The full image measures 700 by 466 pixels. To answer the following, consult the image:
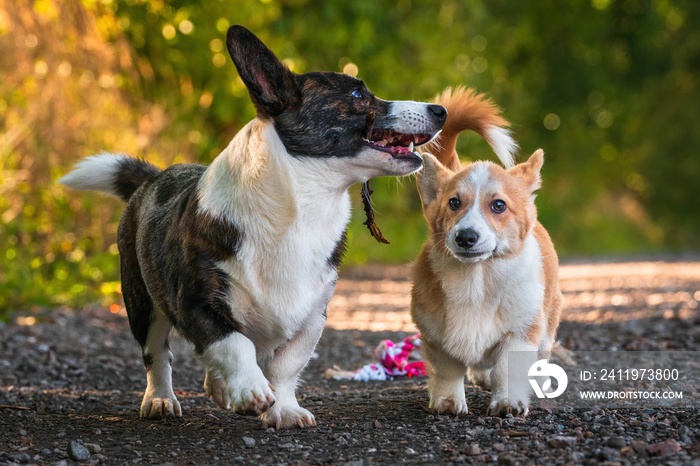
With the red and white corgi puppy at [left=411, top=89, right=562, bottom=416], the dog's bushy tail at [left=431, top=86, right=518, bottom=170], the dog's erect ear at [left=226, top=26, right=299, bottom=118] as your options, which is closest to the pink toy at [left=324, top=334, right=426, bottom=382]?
the red and white corgi puppy at [left=411, top=89, right=562, bottom=416]

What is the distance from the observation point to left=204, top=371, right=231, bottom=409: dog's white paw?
372cm

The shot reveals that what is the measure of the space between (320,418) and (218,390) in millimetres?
638

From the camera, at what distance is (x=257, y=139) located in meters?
3.96

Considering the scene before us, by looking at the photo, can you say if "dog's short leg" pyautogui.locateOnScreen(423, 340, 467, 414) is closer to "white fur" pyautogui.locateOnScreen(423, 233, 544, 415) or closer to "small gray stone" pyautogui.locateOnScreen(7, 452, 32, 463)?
"white fur" pyautogui.locateOnScreen(423, 233, 544, 415)

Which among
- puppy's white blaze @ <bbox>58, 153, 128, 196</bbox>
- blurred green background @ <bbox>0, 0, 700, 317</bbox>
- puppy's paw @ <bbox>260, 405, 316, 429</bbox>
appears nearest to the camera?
puppy's paw @ <bbox>260, 405, 316, 429</bbox>

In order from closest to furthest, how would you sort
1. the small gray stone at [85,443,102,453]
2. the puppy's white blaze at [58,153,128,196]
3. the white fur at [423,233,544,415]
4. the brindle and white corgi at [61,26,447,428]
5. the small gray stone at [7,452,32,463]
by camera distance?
the small gray stone at [7,452,32,463] < the small gray stone at [85,443,102,453] < the brindle and white corgi at [61,26,447,428] < the white fur at [423,233,544,415] < the puppy's white blaze at [58,153,128,196]

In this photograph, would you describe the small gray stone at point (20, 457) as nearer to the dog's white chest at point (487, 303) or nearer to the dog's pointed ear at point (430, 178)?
the dog's white chest at point (487, 303)

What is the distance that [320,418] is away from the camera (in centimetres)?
422

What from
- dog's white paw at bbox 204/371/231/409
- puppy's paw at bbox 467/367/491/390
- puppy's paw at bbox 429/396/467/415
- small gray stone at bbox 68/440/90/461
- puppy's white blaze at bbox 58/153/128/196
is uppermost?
puppy's white blaze at bbox 58/153/128/196

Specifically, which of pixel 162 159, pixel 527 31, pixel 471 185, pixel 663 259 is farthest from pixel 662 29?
pixel 471 185

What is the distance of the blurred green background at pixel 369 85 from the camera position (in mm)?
8328

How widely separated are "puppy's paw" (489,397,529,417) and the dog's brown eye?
0.81 meters

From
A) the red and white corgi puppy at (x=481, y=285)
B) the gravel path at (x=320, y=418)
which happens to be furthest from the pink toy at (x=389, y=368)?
the red and white corgi puppy at (x=481, y=285)

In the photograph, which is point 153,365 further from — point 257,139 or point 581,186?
point 581,186
